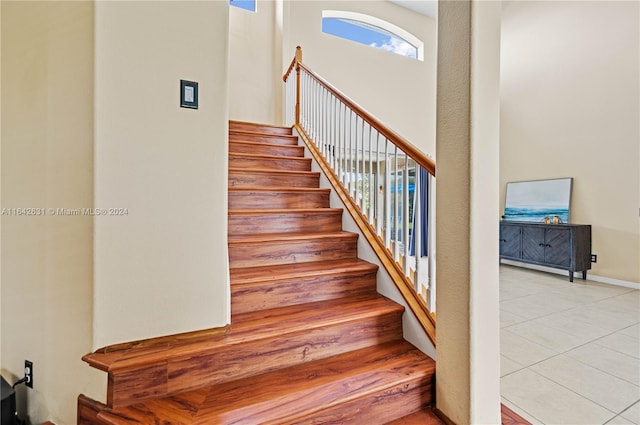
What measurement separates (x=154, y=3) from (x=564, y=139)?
5.50 m

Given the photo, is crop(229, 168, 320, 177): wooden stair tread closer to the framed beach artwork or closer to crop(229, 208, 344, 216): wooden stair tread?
crop(229, 208, 344, 216): wooden stair tread

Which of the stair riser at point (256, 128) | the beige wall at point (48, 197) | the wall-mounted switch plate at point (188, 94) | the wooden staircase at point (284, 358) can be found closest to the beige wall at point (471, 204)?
the wooden staircase at point (284, 358)

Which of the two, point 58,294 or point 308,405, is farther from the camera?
point 58,294

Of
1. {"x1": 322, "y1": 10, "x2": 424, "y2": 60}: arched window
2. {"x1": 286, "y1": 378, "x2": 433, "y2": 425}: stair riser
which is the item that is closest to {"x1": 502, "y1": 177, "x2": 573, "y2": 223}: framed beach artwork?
{"x1": 322, "y1": 10, "x2": 424, "y2": 60}: arched window

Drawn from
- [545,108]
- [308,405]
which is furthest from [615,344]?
[545,108]

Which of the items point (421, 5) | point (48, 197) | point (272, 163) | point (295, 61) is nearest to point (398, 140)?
point (272, 163)

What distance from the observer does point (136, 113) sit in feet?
4.40

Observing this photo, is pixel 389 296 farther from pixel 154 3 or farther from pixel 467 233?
pixel 154 3

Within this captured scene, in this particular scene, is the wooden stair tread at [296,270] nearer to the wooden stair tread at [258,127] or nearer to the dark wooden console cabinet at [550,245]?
the wooden stair tread at [258,127]

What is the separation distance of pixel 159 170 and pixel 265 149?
1982 millimetres

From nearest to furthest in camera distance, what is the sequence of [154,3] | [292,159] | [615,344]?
[154,3] < [615,344] < [292,159]

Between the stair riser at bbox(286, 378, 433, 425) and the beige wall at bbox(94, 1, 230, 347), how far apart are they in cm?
63

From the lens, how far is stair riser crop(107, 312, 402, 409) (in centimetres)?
126

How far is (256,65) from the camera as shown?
16.2 ft
